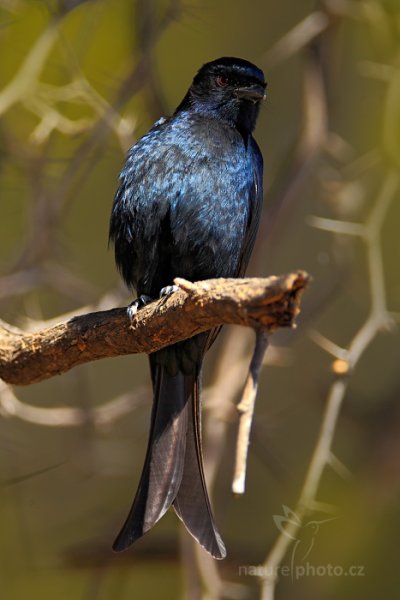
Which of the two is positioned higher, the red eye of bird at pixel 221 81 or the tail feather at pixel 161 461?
the red eye of bird at pixel 221 81

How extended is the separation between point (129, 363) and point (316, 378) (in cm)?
107

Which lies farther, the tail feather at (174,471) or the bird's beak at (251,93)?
the bird's beak at (251,93)

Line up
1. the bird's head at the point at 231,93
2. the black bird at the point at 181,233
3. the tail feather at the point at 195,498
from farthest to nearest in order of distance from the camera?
the bird's head at the point at 231,93, the black bird at the point at 181,233, the tail feather at the point at 195,498

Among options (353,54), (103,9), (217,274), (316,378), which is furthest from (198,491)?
(353,54)

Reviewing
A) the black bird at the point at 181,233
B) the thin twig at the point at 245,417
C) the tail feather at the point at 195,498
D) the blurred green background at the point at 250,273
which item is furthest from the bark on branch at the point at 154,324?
the blurred green background at the point at 250,273

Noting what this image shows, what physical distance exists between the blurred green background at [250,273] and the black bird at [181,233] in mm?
523

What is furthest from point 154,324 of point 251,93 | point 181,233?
point 251,93

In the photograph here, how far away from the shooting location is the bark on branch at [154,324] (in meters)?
2.25

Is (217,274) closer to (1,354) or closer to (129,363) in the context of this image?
(1,354)

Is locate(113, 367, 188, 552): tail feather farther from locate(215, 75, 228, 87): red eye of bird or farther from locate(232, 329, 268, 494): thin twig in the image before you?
locate(215, 75, 228, 87): red eye of bird

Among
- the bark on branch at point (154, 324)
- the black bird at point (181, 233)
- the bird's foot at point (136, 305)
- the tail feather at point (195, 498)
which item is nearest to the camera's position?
the bark on branch at point (154, 324)

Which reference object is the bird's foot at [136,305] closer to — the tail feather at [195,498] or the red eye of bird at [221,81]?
the tail feather at [195,498]

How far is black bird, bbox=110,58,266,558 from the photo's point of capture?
11.2ft

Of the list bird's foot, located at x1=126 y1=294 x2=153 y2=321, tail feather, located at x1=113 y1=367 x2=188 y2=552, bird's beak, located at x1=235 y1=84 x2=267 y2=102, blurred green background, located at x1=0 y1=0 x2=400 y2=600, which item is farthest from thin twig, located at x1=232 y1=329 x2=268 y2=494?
bird's beak, located at x1=235 y1=84 x2=267 y2=102
